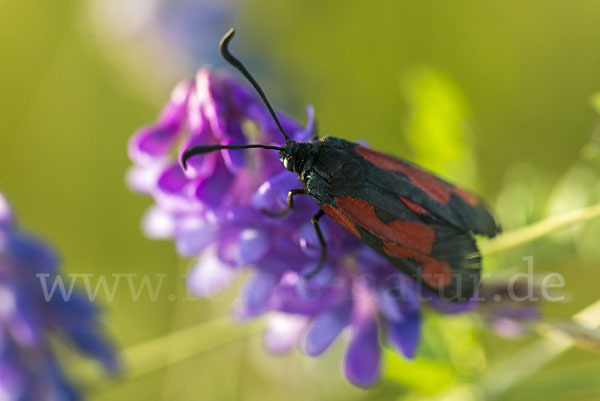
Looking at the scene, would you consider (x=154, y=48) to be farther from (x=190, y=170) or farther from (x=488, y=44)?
(x=190, y=170)

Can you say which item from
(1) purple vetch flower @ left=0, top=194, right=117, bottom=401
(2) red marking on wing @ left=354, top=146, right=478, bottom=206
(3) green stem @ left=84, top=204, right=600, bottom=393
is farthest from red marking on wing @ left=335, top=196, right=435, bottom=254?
(1) purple vetch flower @ left=0, top=194, right=117, bottom=401

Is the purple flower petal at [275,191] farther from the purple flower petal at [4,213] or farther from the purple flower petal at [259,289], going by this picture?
the purple flower petal at [4,213]

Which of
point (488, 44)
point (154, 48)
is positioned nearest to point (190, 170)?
point (154, 48)

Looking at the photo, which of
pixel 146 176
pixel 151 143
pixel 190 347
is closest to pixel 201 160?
pixel 151 143

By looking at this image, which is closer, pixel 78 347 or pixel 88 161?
pixel 78 347

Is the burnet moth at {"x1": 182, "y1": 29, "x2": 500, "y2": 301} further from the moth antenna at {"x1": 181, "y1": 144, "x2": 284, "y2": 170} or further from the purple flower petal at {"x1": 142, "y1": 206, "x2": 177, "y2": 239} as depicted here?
the purple flower petal at {"x1": 142, "y1": 206, "x2": 177, "y2": 239}
